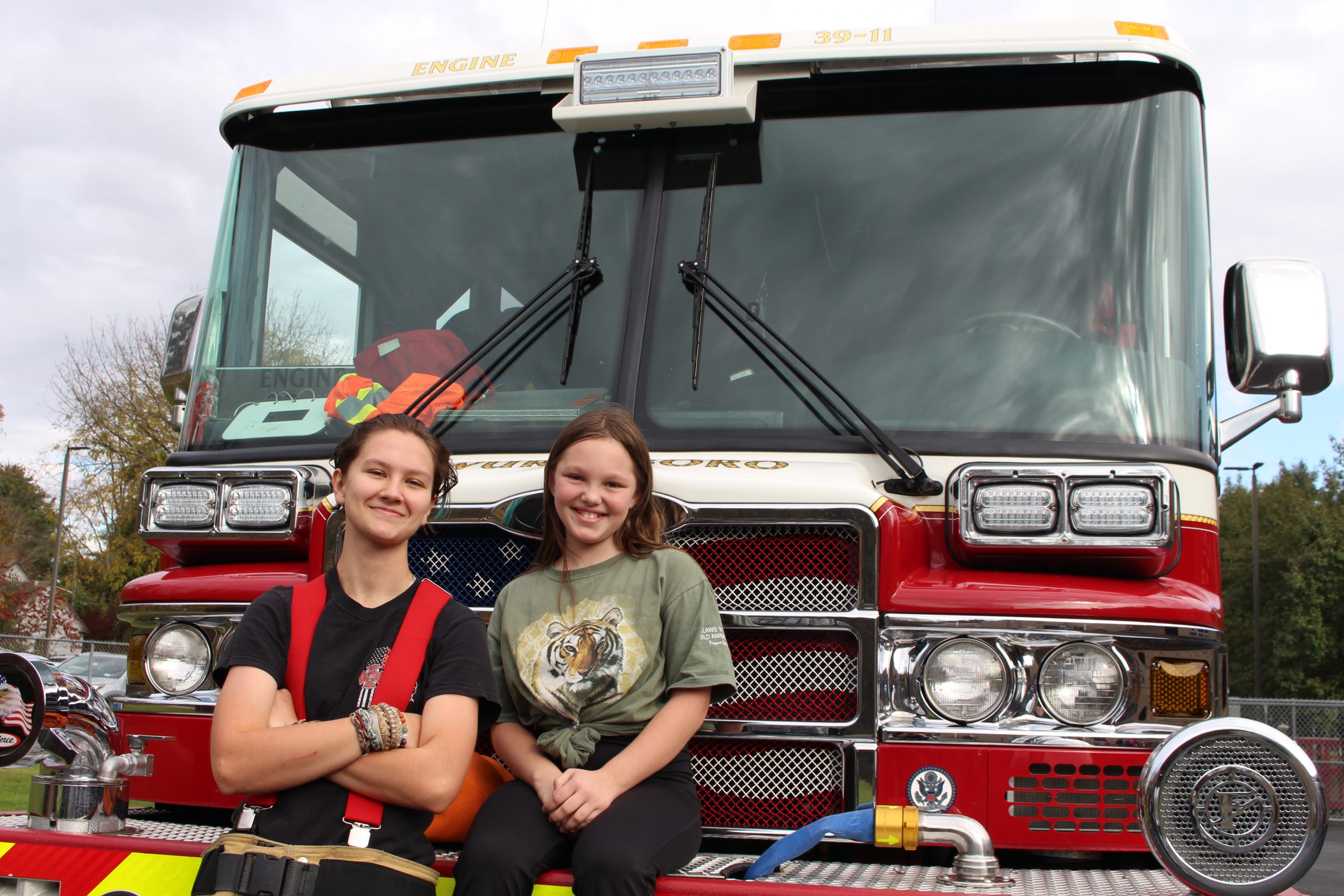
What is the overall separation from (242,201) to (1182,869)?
3.06m

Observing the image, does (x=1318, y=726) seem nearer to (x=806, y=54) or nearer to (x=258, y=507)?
(x=806, y=54)

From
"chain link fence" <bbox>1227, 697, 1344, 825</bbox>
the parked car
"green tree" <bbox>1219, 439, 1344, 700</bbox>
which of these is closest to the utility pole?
"green tree" <bbox>1219, 439, 1344, 700</bbox>

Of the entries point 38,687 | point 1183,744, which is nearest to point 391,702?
point 38,687

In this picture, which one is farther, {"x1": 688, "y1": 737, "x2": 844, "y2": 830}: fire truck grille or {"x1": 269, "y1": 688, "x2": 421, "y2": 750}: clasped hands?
{"x1": 688, "y1": 737, "x2": 844, "y2": 830}: fire truck grille

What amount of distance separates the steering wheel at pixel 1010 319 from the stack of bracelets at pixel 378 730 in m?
1.70

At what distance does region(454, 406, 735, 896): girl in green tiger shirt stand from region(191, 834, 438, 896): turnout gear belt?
0.14 m

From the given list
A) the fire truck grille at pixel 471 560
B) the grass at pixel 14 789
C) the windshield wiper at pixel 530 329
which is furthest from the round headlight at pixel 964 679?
the grass at pixel 14 789

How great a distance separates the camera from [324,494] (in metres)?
3.07

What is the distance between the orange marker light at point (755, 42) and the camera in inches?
125

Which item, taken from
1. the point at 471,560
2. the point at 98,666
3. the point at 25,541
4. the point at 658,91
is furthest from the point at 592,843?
the point at 25,541

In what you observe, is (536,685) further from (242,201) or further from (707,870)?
(242,201)

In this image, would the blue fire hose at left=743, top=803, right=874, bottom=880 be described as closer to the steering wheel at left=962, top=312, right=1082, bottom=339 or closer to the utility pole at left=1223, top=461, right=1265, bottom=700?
the steering wheel at left=962, top=312, right=1082, bottom=339

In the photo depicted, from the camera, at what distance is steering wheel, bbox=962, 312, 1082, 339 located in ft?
9.77

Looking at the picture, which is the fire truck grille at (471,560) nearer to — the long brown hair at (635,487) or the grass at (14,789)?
the long brown hair at (635,487)
